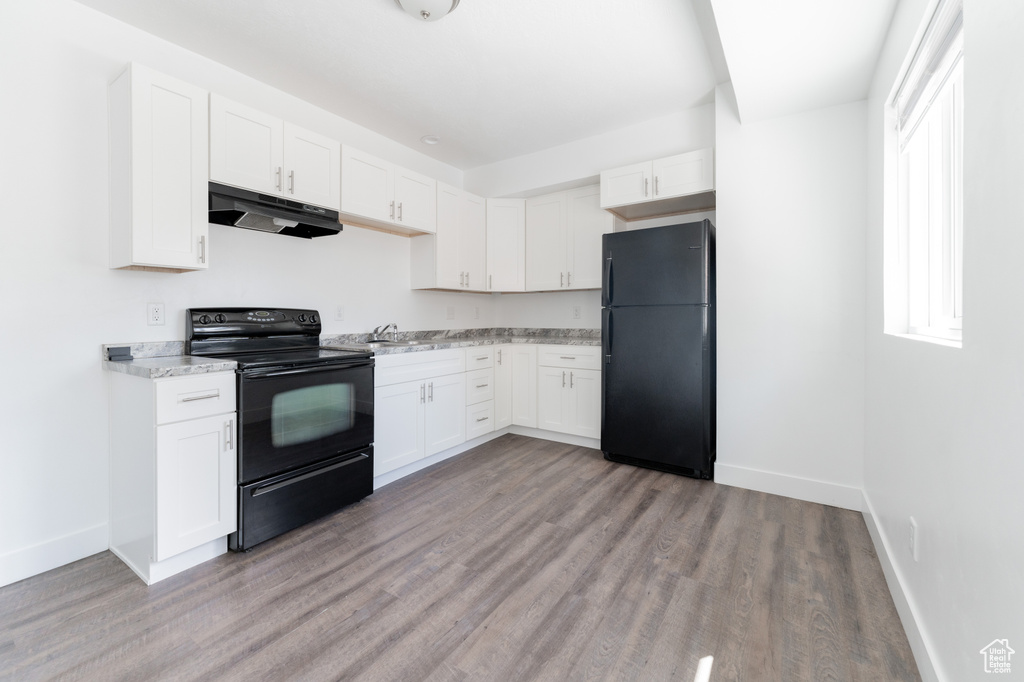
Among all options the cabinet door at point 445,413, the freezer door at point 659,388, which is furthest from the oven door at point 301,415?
the freezer door at point 659,388

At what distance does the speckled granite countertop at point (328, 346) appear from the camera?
192cm

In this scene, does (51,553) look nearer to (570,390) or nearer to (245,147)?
(245,147)

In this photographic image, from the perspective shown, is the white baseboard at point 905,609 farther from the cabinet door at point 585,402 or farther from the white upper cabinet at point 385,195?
the white upper cabinet at point 385,195

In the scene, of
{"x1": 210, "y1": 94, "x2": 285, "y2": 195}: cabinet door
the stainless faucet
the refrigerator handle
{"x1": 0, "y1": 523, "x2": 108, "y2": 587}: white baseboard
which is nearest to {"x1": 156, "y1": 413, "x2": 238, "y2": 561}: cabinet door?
{"x1": 0, "y1": 523, "x2": 108, "y2": 587}: white baseboard

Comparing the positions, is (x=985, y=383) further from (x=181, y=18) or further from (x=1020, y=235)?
(x=181, y=18)

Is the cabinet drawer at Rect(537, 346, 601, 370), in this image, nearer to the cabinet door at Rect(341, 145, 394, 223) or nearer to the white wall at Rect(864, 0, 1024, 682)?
the cabinet door at Rect(341, 145, 394, 223)

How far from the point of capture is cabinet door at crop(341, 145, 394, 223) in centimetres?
291

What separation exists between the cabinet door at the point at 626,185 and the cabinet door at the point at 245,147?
2321mm

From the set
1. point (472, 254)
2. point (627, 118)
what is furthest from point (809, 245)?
point (472, 254)

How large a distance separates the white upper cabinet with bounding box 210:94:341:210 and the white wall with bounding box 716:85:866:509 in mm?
2585

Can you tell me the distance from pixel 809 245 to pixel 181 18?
3.67 m

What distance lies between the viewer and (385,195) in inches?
125

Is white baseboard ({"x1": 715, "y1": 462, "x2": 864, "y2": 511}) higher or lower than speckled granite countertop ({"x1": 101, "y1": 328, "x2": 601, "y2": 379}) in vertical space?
lower

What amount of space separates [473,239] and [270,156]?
1.86m
